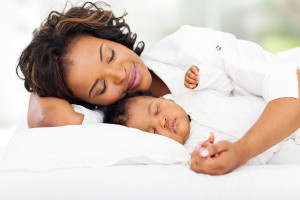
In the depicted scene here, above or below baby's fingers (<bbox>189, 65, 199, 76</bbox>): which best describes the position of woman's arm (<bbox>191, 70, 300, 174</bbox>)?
below

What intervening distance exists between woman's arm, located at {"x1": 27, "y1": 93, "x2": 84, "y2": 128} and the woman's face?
89 mm

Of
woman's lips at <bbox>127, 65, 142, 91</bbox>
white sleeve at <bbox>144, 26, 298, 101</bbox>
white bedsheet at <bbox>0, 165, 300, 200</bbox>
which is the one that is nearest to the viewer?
white bedsheet at <bbox>0, 165, 300, 200</bbox>

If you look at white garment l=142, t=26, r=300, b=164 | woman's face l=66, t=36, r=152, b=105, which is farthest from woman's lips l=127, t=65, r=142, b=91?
white garment l=142, t=26, r=300, b=164

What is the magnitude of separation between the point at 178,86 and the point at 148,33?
2.53 metres

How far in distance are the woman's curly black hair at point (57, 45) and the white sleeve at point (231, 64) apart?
0.32m

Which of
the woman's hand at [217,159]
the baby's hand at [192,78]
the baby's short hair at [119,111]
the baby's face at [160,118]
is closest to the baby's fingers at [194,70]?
the baby's hand at [192,78]

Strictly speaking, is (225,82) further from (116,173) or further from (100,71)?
(116,173)

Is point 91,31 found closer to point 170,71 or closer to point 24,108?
point 170,71

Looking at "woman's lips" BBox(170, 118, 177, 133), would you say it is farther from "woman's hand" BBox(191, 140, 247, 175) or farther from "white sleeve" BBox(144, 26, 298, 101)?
"woman's hand" BBox(191, 140, 247, 175)

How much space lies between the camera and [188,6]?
4234mm

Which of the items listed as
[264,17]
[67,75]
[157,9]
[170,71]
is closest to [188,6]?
[157,9]

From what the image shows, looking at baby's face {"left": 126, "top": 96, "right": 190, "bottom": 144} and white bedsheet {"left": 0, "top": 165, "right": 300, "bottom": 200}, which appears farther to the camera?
baby's face {"left": 126, "top": 96, "right": 190, "bottom": 144}

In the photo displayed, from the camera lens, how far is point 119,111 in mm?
1627

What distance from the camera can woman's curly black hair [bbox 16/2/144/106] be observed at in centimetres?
162
